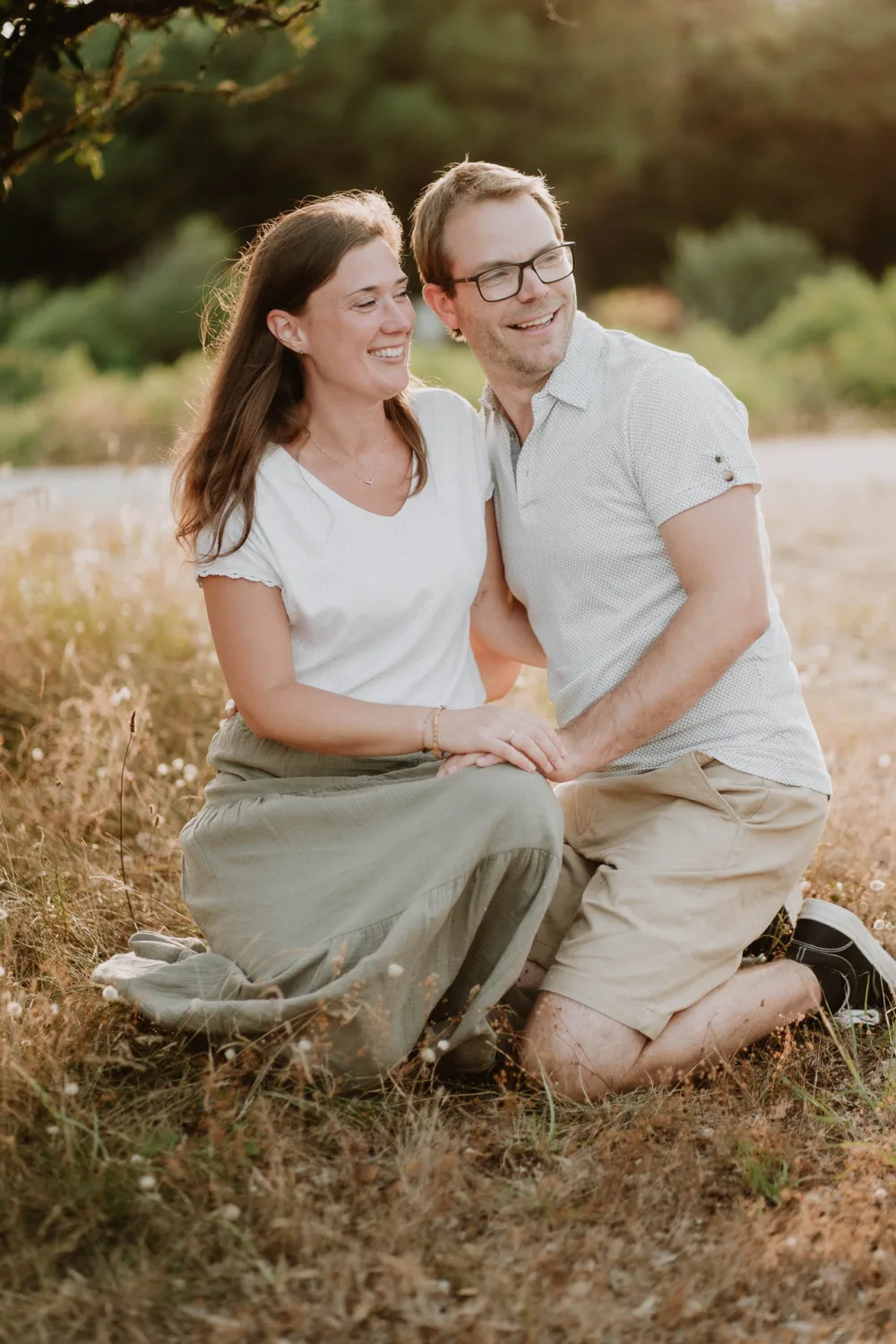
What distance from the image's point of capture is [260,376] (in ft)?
10.4

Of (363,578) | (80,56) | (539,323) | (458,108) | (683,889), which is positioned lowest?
(683,889)

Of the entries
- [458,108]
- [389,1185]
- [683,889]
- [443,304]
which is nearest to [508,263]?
[443,304]

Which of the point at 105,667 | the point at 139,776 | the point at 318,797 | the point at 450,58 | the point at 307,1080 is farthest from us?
the point at 450,58

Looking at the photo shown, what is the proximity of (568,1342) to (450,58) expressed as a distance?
29.0 m

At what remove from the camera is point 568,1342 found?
216 centimetres

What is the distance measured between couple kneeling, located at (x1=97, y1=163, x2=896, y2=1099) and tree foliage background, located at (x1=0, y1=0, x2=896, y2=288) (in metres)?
22.6

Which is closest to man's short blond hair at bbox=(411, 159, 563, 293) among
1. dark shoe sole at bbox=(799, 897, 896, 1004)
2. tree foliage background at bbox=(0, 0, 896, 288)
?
dark shoe sole at bbox=(799, 897, 896, 1004)

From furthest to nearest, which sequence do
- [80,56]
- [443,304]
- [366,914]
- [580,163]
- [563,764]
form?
[580,163] → [80,56] → [443,304] → [563,764] → [366,914]

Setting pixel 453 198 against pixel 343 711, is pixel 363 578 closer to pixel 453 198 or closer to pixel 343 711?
pixel 343 711

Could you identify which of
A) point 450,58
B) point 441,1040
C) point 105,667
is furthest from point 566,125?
point 441,1040

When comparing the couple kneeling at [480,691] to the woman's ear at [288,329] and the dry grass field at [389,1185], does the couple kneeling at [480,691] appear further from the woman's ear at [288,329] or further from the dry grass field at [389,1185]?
the dry grass field at [389,1185]

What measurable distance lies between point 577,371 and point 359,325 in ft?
1.71

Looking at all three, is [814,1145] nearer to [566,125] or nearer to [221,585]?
[221,585]

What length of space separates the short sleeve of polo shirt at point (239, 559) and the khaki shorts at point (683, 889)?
3.22ft
